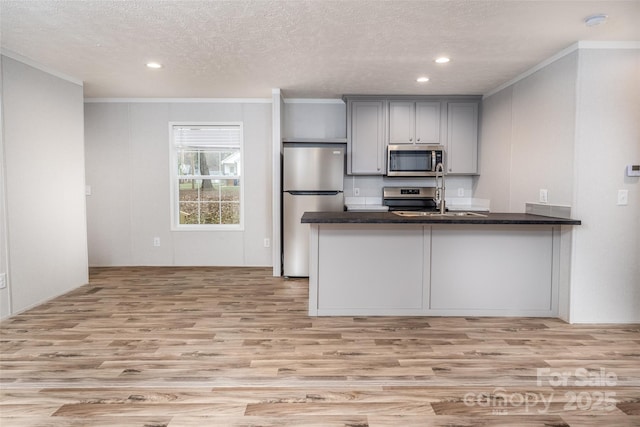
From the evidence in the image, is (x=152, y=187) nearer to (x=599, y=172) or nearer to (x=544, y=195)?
(x=544, y=195)

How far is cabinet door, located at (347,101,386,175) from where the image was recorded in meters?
5.06

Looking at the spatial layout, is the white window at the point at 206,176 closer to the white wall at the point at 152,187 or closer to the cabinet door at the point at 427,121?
the white wall at the point at 152,187

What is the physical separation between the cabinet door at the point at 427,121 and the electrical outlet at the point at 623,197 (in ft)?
7.53

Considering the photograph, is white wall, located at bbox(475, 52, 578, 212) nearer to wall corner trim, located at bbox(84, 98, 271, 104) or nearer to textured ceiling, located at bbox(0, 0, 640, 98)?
textured ceiling, located at bbox(0, 0, 640, 98)

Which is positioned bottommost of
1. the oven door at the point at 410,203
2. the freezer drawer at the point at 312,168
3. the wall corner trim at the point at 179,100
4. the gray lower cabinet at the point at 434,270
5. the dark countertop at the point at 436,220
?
the gray lower cabinet at the point at 434,270

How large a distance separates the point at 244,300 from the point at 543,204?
2934 mm

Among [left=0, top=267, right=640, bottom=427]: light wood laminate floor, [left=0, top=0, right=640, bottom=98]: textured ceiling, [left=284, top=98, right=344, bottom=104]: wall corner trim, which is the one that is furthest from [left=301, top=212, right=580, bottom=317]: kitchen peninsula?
[left=284, top=98, right=344, bottom=104]: wall corner trim

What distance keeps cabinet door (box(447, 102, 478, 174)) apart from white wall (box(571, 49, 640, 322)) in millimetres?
1973

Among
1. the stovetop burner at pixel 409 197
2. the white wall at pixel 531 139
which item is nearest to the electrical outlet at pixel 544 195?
the white wall at pixel 531 139

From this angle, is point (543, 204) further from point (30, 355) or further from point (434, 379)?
point (30, 355)

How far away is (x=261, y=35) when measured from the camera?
9.95 ft

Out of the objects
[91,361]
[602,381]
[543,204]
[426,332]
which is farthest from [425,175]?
[91,361]

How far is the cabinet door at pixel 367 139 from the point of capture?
506 centimetres

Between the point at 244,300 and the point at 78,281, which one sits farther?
the point at 78,281
